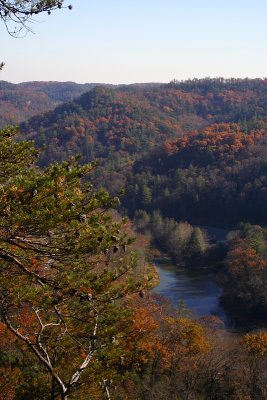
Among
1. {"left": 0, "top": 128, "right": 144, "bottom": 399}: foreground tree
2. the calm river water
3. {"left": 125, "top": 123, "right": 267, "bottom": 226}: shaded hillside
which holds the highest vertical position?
{"left": 0, "top": 128, "right": 144, "bottom": 399}: foreground tree

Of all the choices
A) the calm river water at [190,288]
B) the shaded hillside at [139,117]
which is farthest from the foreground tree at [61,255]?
the shaded hillside at [139,117]

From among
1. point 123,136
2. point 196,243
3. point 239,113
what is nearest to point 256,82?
point 239,113

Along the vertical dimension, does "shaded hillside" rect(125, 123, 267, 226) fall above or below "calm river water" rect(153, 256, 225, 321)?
above

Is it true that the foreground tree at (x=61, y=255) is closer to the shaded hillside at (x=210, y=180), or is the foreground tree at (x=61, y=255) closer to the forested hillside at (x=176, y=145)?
the forested hillside at (x=176, y=145)

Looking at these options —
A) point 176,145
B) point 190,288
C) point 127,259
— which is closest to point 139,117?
point 176,145

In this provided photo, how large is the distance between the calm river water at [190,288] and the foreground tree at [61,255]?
97.8ft

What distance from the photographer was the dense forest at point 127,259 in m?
5.75

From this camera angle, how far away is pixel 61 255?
5879 millimetres

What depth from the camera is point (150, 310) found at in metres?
28.9

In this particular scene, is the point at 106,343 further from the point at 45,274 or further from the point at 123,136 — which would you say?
the point at 123,136

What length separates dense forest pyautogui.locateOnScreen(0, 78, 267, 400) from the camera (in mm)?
5746

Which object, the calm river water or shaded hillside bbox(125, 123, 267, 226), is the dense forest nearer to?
shaded hillside bbox(125, 123, 267, 226)

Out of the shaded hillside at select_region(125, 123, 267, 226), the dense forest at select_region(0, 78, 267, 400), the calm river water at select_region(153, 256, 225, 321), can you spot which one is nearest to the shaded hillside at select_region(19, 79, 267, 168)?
the dense forest at select_region(0, 78, 267, 400)

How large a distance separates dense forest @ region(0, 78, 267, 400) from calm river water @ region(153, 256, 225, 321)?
1.24m
